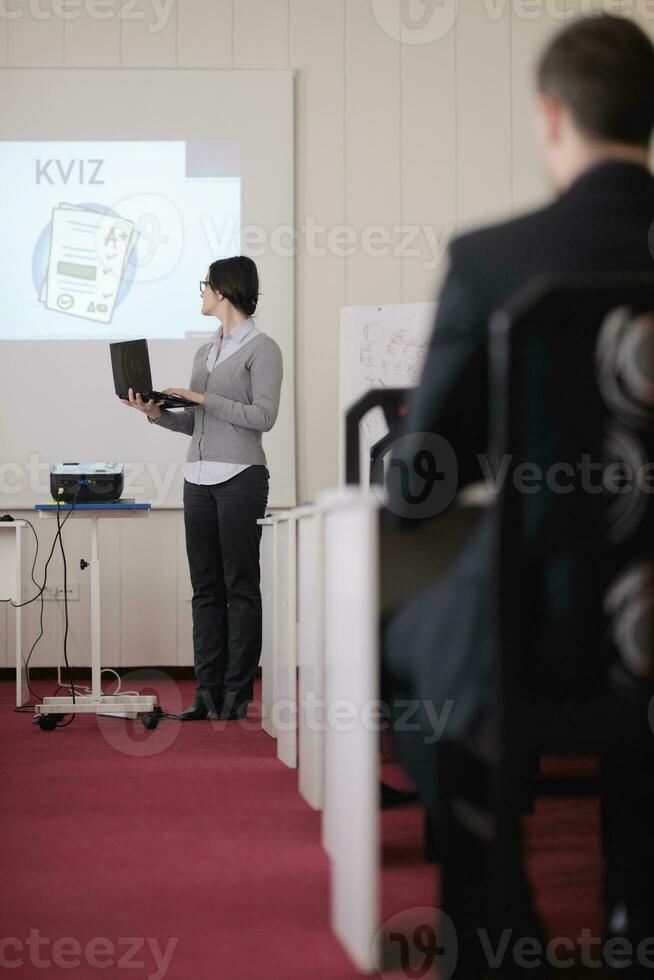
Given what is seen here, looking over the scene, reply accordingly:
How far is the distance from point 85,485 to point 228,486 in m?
0.51

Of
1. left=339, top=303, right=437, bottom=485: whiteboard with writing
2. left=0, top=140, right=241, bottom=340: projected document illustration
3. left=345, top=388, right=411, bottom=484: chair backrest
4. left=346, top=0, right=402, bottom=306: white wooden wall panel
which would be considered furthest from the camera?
left=346, top=0, right=402, bottom=306: white wooden wall panel

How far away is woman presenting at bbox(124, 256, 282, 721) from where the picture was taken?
3645 millimetres

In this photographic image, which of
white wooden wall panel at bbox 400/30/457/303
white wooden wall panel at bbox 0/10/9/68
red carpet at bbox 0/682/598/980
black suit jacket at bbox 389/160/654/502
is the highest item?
white wooden wall panel at bbox 0/10/9/68

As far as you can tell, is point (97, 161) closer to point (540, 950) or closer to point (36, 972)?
point (36, 972)

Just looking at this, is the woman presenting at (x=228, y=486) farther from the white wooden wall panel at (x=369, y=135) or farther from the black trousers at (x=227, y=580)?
the white wooden wall panel at (x=369, y=135)

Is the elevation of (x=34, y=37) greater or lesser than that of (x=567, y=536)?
greater

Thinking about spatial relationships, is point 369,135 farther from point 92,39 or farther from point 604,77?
point 604,77

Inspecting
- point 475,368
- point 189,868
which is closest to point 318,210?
point 189,868

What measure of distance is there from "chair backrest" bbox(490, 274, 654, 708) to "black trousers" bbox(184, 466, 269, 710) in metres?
2.63

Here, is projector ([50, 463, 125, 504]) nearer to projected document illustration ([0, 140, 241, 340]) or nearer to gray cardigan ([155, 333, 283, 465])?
gray cardigan ([155, 333, 283, 465])

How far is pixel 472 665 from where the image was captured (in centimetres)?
108

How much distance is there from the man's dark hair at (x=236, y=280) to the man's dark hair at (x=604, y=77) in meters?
2.57

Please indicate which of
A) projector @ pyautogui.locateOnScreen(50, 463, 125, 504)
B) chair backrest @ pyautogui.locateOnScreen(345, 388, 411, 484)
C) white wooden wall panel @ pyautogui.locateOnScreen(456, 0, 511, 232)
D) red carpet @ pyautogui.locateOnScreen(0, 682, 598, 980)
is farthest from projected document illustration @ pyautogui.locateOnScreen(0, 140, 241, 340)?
chair backrest @ pyautogui.locateOnScreen(345, 388, 411, 484)

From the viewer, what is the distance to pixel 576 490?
105 centimetres
